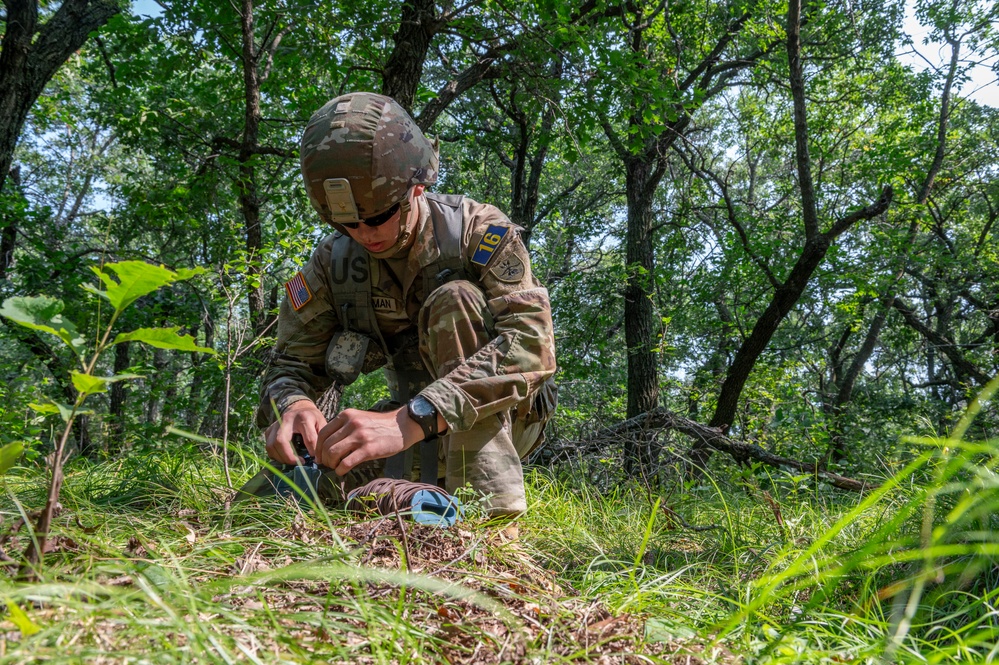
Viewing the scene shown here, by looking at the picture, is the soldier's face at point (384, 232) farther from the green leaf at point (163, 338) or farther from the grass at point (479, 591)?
the green leaf at point (163, 338)

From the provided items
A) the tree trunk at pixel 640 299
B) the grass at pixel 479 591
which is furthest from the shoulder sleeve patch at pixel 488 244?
the tree trunk at pixel 640 299

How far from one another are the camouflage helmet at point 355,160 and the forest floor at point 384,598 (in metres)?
0.93

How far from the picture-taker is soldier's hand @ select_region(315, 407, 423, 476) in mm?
1726

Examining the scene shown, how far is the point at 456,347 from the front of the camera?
207cm

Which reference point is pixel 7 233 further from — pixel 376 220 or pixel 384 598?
pixel 384 598

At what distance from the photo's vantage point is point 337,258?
2373 mm

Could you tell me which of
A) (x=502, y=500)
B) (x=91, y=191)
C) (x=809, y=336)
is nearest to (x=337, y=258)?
(x=502, y=500)

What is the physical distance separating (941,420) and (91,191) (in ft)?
61.0

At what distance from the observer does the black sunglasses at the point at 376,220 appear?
6.88 ft

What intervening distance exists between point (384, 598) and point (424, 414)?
30.3 inches

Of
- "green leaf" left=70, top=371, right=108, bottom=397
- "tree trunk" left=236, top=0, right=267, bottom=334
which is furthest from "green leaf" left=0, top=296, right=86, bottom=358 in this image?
"tree trunk" left=236, top=0, right=267, bottom=334

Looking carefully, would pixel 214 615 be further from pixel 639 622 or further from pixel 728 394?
pixel 728 394

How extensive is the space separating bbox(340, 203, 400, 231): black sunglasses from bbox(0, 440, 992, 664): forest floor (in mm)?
910

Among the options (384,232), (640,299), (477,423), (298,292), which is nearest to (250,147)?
(298,292)
